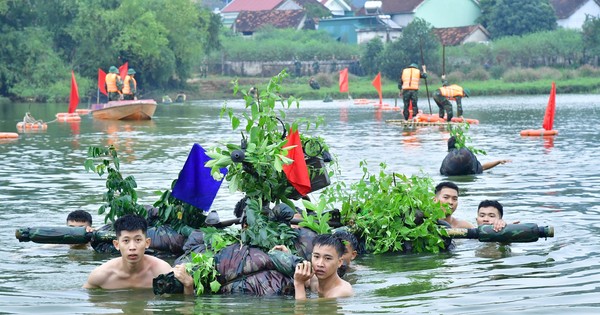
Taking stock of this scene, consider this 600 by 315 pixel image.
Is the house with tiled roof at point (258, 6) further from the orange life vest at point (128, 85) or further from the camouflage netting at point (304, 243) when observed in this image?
the camouflage netting at point (304, 243)

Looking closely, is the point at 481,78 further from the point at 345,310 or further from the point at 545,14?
the point at 345,310

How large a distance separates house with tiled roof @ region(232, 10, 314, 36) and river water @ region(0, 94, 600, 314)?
61.2 metres

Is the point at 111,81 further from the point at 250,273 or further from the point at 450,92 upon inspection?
the point at 250,273

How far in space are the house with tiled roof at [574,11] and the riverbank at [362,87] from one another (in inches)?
927

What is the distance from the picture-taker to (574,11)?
94.9 meters

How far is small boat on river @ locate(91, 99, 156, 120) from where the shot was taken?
43.1 m

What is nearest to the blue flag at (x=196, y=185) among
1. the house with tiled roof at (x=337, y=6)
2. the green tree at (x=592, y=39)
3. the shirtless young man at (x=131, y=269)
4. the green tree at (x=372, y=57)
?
the shirtless young man at (x=131, y=269)

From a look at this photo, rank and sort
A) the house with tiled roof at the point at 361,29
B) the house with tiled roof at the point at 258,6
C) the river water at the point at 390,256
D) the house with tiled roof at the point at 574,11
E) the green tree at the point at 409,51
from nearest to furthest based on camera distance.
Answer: the river water at the point at 390,256, the green tree at the point at 409,51, the house with tiled roof at the point at 361,29, the house with tiled roof at the point at 574,11, the house with tiled roof at the point at 258,6

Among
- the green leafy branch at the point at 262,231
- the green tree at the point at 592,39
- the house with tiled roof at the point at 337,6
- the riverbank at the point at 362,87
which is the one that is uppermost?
the house with tiled roof at the point at 337,6

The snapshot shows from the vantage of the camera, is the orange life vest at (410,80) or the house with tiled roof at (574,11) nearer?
the orange life vest at (410,80)

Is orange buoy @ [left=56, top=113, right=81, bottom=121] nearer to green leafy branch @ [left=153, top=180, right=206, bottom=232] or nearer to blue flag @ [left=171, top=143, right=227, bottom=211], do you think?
green leafy branch @ [left=153, top=180, right=206, bottom=232]

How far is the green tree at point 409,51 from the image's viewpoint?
7288cm

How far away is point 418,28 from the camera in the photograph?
245ft

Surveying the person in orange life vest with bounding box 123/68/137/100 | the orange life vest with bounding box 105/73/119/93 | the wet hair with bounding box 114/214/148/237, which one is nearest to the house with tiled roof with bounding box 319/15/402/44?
the person in orange life vest with bounding box 123/68/137/100
